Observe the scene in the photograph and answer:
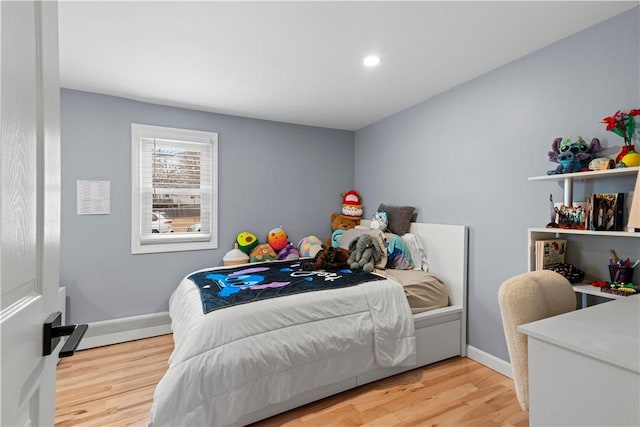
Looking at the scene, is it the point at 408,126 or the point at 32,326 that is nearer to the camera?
the point at 32,326

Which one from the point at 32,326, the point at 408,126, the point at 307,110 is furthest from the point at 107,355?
the point at 408,126

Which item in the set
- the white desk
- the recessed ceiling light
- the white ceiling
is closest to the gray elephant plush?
the white ceiling

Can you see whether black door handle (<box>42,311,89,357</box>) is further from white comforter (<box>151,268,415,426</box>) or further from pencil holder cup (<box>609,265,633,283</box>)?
pencil holder cup (<box>609,265,633,283</box>)

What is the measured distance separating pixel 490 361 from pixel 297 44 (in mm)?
2806

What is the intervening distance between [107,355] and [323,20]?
3180 millimetres

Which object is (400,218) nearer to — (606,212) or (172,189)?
(606,212)

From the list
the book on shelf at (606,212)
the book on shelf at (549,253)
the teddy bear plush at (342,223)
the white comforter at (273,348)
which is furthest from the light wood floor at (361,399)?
the teddy bear plush at (342,223)

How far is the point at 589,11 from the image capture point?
5.42 ft

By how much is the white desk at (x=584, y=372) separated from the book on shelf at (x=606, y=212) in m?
0.70

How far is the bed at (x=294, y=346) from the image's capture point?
157 cm

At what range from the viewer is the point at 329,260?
287 cm

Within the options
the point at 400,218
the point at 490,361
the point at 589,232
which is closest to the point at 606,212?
the point at 589,232

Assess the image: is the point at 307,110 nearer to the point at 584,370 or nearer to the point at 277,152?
the point at 277,152

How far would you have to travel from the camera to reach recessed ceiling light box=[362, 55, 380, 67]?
2137mm
